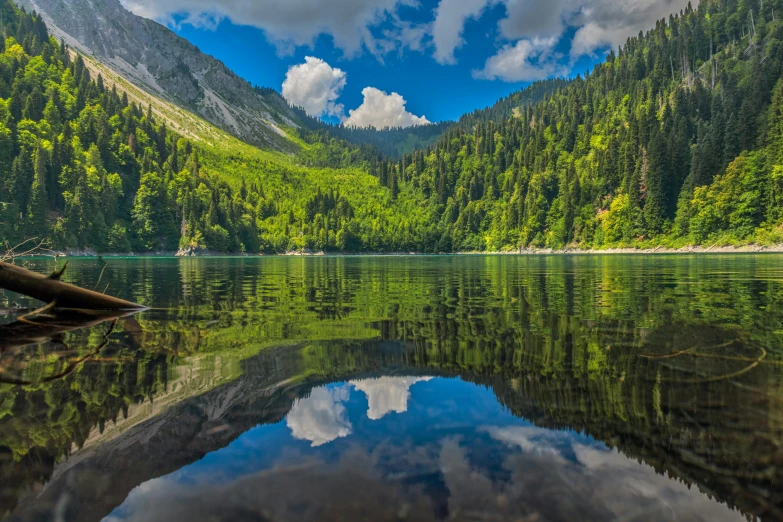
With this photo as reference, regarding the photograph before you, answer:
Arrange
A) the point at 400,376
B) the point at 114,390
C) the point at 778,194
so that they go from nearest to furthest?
the point at 114,390 → the point at 400,376 → the point at 778,194

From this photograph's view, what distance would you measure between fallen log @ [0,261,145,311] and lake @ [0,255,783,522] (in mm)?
1171

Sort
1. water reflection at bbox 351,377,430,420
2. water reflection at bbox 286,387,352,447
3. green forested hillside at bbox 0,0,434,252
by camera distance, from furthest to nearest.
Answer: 1. green forested hillside at bbox 0,0,434,252
2. water reflection at bbox 351,377,430,420
3. water reflection at bbox 286,387,352,447

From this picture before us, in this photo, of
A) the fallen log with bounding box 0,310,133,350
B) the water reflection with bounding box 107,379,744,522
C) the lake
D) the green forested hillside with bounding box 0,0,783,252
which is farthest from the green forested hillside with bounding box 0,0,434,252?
the water reflection with bounding box 107,379,744,522

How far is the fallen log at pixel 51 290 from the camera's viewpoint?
1117 cm

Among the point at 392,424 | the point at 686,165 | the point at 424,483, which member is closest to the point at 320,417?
the point at 392,424

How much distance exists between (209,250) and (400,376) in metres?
173

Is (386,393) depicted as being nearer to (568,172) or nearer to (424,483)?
(424,483)

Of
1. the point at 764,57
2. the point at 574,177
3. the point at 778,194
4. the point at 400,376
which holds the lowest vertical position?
the point at 400,376

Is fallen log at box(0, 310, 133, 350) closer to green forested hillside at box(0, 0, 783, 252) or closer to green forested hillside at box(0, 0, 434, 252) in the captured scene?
green forested hillside at box(0, 0, 783, 252)

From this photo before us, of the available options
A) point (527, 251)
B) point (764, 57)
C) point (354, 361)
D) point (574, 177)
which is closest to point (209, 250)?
point (527, 251)

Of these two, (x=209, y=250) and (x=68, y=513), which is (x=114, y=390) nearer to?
(x=68, y=513)

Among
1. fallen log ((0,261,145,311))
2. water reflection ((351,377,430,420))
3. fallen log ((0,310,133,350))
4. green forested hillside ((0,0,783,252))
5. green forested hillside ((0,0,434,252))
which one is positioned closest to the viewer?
water reflection ((351,377,430,420))

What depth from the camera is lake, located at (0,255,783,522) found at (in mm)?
4656

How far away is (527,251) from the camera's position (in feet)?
577
